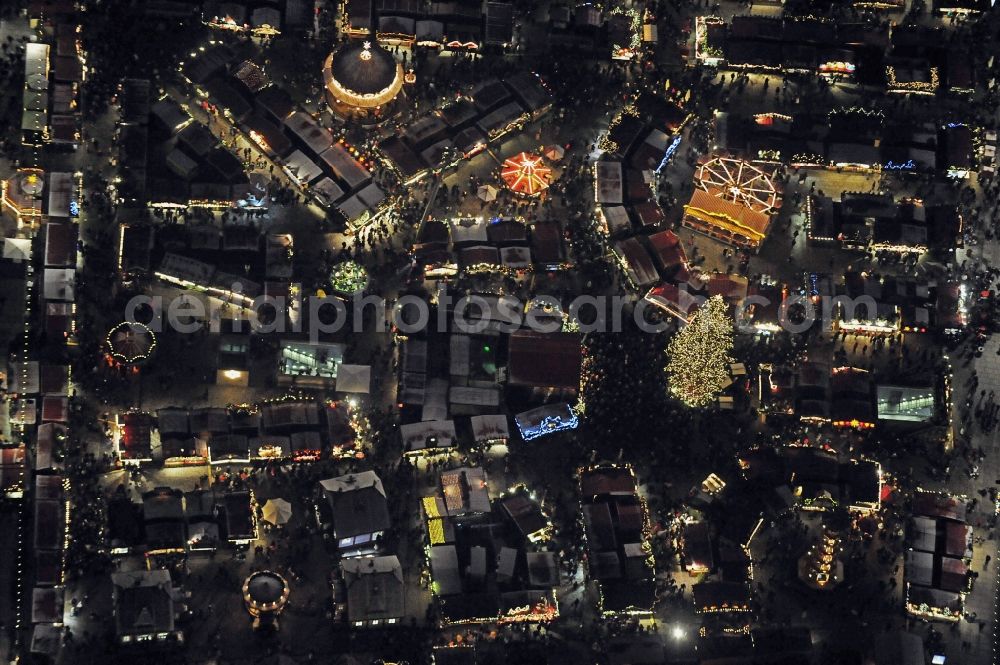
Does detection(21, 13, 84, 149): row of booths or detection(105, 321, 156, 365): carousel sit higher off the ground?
detection(21, 13, 84, 149): row of booths

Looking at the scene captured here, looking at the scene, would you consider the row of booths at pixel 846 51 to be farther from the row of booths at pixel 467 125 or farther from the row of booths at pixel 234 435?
the row of booths at pixel 234 435

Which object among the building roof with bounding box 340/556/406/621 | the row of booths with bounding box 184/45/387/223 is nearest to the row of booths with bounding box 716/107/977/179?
the row of booths with bounding box 184/45/387/223

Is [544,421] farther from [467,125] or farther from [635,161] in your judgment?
[467,125]

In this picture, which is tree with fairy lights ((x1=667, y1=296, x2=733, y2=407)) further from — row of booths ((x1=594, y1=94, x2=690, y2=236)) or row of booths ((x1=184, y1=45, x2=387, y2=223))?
row of booths ((x1=184, y1=45, x2=387, y2=223))

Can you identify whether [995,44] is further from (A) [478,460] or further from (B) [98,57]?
(B) [98,57]

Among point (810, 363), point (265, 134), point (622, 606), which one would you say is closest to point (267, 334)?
point (265, 134)

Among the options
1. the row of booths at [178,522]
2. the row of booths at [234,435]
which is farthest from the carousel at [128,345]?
the row of booths at [178,522]

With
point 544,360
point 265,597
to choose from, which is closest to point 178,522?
Result: point 265,597
